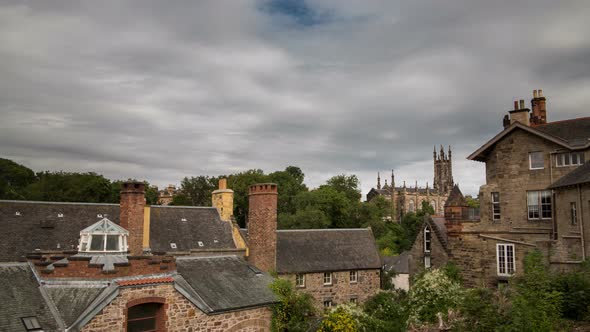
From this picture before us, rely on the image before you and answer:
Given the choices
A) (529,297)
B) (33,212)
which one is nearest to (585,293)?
(529,297)

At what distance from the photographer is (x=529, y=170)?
2367cm

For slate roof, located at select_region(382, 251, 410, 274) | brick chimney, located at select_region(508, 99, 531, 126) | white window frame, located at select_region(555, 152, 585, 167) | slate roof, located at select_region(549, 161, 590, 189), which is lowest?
slate roof, located at select_region(382, 251, 410, 274)

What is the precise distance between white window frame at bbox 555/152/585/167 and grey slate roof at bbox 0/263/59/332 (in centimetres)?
2375

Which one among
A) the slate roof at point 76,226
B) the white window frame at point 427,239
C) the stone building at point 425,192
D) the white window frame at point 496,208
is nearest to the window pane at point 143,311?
the slate roof at point 76,226

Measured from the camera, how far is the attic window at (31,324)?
1428cm

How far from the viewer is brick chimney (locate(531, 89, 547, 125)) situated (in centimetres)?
2638

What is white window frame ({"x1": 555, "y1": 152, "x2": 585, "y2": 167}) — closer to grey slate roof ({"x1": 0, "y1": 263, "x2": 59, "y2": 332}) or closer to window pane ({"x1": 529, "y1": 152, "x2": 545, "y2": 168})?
window pane ({"x1": 529, "y1": 152, "x2": 545, "y2": 168})

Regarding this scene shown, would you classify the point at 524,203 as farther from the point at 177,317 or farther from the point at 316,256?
the point at 177,317

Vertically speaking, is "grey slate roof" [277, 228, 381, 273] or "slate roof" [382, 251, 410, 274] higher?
"grey slate roof" [277, 228, 381, 273]

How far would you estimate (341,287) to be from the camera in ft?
113

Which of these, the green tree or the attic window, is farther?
the green tree

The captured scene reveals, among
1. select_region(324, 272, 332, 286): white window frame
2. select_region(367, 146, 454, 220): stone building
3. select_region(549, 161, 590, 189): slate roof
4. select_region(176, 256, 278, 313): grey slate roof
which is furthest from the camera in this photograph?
select_region(367, 146, 454, 220): stone building

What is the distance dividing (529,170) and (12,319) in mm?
24125

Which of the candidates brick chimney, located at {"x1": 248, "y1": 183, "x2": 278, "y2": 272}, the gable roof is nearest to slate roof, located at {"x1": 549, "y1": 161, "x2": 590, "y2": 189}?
the gable roof
